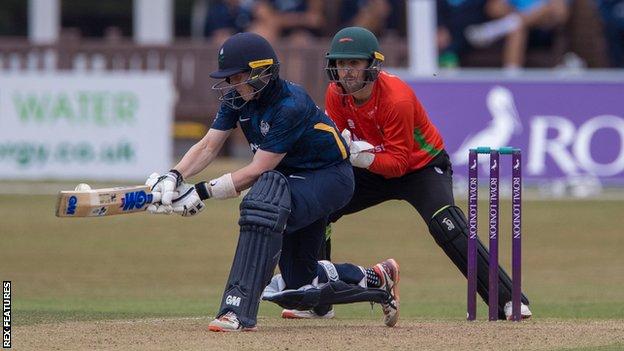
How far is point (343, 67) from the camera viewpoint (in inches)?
351

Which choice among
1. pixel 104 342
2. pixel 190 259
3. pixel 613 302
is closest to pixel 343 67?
pixel 104 342

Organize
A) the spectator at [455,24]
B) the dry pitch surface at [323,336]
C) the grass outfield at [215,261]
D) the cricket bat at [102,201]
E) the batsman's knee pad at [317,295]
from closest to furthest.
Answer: the dry pitch surface at [323,336]
the cricket bat at [102,201]
the batsman's knee pad at [317,295]
the grass outfield at [215,261]
the spectator at [455,24]

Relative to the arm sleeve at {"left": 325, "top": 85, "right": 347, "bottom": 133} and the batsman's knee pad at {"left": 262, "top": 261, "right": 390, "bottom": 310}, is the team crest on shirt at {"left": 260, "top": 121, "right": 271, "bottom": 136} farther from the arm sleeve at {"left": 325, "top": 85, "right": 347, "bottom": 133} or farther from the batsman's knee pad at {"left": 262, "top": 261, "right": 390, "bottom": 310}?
the arm sleeve at {"left": 325, "top": 85, "right": 347, "bottom": 133}

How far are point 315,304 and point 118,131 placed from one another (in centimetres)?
1080

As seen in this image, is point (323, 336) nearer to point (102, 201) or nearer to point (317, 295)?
point (317, 295)

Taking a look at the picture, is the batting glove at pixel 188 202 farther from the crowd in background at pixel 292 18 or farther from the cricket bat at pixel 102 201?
the crowd in background at pixel 292 18

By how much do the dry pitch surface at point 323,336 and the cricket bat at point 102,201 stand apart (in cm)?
68

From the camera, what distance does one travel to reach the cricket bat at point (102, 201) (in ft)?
25.7

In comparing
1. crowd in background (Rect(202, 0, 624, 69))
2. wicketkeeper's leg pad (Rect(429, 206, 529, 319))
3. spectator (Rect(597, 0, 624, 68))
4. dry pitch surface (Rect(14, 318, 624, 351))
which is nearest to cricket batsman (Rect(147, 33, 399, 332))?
dry pitch surface (Rect(14, 318, 624, 351))

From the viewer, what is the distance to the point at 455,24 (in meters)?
21.7

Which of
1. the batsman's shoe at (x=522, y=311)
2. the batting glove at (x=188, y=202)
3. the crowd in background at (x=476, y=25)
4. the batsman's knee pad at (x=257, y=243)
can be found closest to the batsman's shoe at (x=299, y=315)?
the batsman's shoe at (x=522, y=311)

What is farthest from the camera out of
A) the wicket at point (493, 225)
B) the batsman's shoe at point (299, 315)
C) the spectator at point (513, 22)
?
the spectator at point (513, 22)

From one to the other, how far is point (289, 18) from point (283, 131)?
49.2 ft

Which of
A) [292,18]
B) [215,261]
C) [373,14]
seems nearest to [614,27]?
[373,14]
